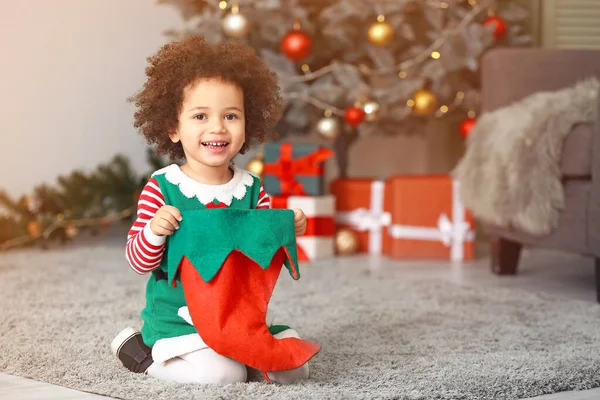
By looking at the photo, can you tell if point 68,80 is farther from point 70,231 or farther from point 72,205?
point 70,231

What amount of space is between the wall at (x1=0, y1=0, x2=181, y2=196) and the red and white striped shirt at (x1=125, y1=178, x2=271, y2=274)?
6.88 ft

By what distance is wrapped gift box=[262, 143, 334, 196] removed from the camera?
2793 millimetres

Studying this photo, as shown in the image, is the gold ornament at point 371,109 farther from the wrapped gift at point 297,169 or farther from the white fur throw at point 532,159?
the white fur throw at point 532,159

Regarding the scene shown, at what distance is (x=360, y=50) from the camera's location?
3.02m

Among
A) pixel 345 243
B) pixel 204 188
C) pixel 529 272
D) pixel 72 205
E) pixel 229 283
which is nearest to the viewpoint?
pixel 229 283

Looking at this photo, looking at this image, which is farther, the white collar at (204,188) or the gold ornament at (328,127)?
the gold ornament at (328,127)

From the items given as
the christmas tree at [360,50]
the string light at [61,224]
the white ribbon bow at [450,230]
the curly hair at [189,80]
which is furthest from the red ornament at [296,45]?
the curly hair at [189,80]

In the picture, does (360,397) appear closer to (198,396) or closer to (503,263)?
(198,396)

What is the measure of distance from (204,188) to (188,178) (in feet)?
0.10

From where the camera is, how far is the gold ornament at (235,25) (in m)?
2.76

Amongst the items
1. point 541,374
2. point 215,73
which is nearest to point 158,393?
point 215,73

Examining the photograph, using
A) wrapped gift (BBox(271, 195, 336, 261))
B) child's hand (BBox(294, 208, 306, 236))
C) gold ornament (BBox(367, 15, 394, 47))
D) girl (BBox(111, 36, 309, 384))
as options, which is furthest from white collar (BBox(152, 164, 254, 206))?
gold ornament (BBox(367, 15, 394, 47))

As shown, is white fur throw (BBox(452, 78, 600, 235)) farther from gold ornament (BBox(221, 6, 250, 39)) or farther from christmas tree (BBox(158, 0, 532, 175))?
gold ornament (BBox(221, 6, 250, 39))

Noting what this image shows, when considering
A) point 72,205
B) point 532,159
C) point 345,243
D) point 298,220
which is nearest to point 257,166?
point 345,243
